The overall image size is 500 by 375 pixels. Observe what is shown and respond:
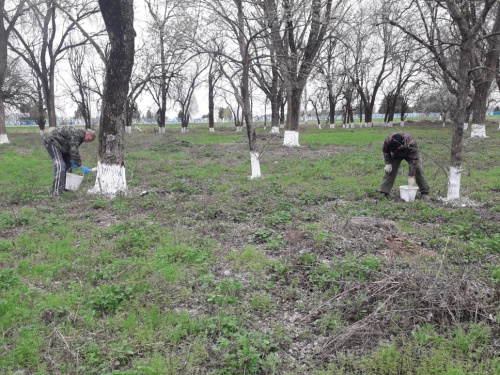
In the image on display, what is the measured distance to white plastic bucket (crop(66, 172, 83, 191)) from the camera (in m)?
8.02

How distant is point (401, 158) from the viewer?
7.36 metres

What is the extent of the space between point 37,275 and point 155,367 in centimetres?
240

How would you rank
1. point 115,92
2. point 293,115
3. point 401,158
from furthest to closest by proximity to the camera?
point 293,115 → point 115,92 → point 401,158

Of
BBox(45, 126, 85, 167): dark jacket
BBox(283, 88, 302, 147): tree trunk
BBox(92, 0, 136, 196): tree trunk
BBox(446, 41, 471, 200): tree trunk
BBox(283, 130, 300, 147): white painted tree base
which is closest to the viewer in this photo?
BBox(446, 41, 471, 200): tree trunk

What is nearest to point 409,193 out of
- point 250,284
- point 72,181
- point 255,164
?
point 255,164

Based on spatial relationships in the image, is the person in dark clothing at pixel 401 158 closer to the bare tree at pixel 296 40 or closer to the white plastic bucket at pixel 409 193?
the white plastic bucket at pixel 409 193

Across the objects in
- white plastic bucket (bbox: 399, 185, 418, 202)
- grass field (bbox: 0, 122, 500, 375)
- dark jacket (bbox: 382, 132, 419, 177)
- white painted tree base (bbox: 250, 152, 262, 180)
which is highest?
dark jacket (bbox: 382, 132, 419, 177)

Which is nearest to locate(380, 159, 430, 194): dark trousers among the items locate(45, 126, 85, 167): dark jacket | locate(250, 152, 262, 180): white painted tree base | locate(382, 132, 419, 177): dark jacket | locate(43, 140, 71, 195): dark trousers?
locate(382, 132, 419, 177): dark jacket

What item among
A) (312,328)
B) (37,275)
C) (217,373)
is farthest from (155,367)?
(37,275)

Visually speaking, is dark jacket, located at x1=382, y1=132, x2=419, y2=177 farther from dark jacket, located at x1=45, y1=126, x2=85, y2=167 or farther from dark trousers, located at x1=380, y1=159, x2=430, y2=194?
dark jacket, located at x1=45, y1=126, x2=85, y2=167

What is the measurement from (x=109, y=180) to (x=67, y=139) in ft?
4.57

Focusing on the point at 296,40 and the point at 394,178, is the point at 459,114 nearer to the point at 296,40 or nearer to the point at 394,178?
the point at 394,178

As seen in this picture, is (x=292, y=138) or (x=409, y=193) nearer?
(x=409, y=193)

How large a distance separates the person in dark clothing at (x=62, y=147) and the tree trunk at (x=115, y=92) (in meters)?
0.53
